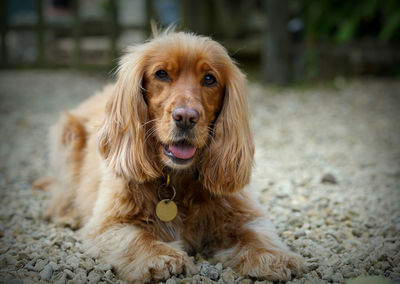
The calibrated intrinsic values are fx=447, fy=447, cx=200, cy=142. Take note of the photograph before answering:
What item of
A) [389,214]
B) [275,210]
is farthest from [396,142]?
[275,210]

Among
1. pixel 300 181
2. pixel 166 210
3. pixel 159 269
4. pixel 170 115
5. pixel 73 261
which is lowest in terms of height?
pixel 300 181

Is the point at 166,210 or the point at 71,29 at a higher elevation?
the point at 71,29

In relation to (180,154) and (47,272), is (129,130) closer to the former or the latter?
(180,154)

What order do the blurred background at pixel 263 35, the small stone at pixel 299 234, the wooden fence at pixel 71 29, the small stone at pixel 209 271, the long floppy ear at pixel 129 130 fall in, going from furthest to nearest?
the wooden fence at pixel 71 29 < the blurred background at pixel 263 35 < the small stone at pixel 299 234 < the long floppy ear at pixel 129 130 < the small stone at pixel 209 271

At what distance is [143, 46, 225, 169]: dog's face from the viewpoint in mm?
2688

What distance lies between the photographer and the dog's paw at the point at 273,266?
257 centimetres

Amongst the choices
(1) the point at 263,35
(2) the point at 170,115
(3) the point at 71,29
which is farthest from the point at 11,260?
(3) the point at 71,29

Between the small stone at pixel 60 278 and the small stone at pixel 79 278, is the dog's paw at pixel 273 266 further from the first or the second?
the small stone at pixel 60 278

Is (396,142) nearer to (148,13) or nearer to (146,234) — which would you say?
(146,234)

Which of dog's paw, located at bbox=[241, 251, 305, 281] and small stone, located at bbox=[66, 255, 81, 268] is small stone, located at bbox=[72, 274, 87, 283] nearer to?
small stone, located at bbox=[66, 255, 81, 268]

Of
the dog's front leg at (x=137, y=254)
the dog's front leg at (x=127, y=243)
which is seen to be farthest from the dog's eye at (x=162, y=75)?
the dog's front leg at (x=137, y=254)

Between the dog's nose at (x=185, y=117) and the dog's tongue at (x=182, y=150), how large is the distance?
0.57 ft

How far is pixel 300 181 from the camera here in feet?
15.1

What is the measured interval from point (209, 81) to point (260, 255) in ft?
3.77
